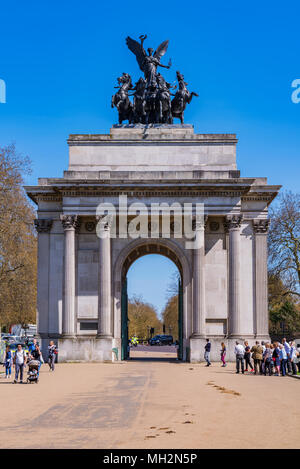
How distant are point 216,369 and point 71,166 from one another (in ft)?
51.2

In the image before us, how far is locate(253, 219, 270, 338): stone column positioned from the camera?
41.7m

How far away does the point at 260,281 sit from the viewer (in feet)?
139

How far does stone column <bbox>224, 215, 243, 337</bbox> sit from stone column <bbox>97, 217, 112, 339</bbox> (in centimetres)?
700

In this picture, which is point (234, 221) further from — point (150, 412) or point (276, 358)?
point (150, 412)

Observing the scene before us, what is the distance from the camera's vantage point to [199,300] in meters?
40.3

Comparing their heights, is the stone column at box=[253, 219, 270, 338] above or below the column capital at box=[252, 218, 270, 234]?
below

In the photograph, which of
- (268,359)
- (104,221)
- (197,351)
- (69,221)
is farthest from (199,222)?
(268,359)

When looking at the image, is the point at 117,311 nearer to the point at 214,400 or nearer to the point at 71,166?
the point at 71,166

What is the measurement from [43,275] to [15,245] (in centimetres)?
645

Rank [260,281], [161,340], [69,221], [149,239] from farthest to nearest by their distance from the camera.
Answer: [161,340], [149,239], [260,281], [69,221]

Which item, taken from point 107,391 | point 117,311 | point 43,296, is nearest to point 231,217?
point 117,311

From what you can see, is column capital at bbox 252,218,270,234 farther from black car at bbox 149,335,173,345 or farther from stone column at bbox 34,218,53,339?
black car at bbox 149,335,173,345

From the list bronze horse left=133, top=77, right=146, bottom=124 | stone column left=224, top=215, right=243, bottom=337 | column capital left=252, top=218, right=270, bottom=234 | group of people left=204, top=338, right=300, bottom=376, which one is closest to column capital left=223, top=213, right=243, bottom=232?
stone column left=224, top=215, right=243, bottom=337

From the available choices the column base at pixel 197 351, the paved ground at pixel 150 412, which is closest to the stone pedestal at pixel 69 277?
the column base at pixel 197 351
